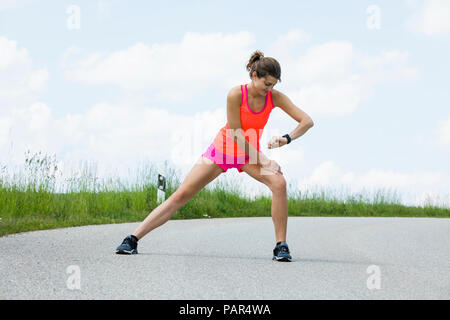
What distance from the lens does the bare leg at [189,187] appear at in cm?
614

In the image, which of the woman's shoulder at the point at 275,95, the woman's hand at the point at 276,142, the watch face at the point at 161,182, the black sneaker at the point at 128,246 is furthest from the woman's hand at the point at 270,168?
the watch face at the point at 161,182

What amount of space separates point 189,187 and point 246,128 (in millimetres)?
968

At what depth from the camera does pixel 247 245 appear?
7.78 metres

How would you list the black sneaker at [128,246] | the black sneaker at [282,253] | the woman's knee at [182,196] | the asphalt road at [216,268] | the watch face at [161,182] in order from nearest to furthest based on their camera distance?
the asphalt road at [216,268] < the black sneaker at [282,253] < the woman's knee at [182,196] < the black sneaker at [128,246] < the watch face at [161,182]

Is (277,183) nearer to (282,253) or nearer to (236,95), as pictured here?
(282,253)

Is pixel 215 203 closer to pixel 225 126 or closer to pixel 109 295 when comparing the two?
pixel 225 126

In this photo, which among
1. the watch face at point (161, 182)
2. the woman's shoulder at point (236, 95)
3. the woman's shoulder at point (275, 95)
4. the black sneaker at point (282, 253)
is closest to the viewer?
the woman's shoulder at point (236, 95)

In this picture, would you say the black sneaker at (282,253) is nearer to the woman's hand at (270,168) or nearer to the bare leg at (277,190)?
the bare leg at (277,190)

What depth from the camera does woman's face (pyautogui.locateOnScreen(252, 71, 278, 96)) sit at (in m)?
5.53

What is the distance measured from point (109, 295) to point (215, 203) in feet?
39.2

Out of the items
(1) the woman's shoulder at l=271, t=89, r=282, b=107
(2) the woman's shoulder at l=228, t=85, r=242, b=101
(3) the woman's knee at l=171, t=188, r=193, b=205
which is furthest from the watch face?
(2) the woman's shoulder at l=228, t=85, r=242, b=101

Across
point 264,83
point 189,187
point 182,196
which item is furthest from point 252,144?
point 182,196

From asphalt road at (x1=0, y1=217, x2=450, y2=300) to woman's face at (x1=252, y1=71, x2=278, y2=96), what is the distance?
5.79 ft
